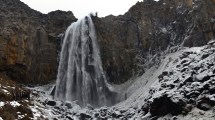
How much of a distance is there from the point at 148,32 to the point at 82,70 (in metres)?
11.0

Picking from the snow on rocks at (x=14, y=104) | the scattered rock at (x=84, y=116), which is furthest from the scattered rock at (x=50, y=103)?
the snow on rocks at (x=14, y=104)

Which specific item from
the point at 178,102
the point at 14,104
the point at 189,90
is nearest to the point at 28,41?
the point at 14,104

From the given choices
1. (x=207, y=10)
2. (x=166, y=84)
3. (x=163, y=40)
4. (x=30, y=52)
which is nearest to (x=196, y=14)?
(x=207, y=10)

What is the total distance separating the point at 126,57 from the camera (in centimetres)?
4634

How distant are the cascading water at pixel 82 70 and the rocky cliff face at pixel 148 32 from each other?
149 centimetres

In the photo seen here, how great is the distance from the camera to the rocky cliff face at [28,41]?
130 ft

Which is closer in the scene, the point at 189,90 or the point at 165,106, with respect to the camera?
the point at 189,90

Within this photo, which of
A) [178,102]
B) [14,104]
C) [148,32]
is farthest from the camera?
[148,32]

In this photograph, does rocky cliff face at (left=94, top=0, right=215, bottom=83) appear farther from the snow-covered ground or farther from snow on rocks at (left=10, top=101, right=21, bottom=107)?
snow on rocks at (left=10, top=101, right=21, bottom=107)

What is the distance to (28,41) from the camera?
42.1 metres

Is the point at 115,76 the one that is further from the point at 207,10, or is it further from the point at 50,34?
the point at 207,10

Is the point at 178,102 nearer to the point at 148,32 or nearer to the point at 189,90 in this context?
the point at 189,90

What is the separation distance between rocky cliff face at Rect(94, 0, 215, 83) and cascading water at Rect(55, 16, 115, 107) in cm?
149

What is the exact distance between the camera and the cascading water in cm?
4082
